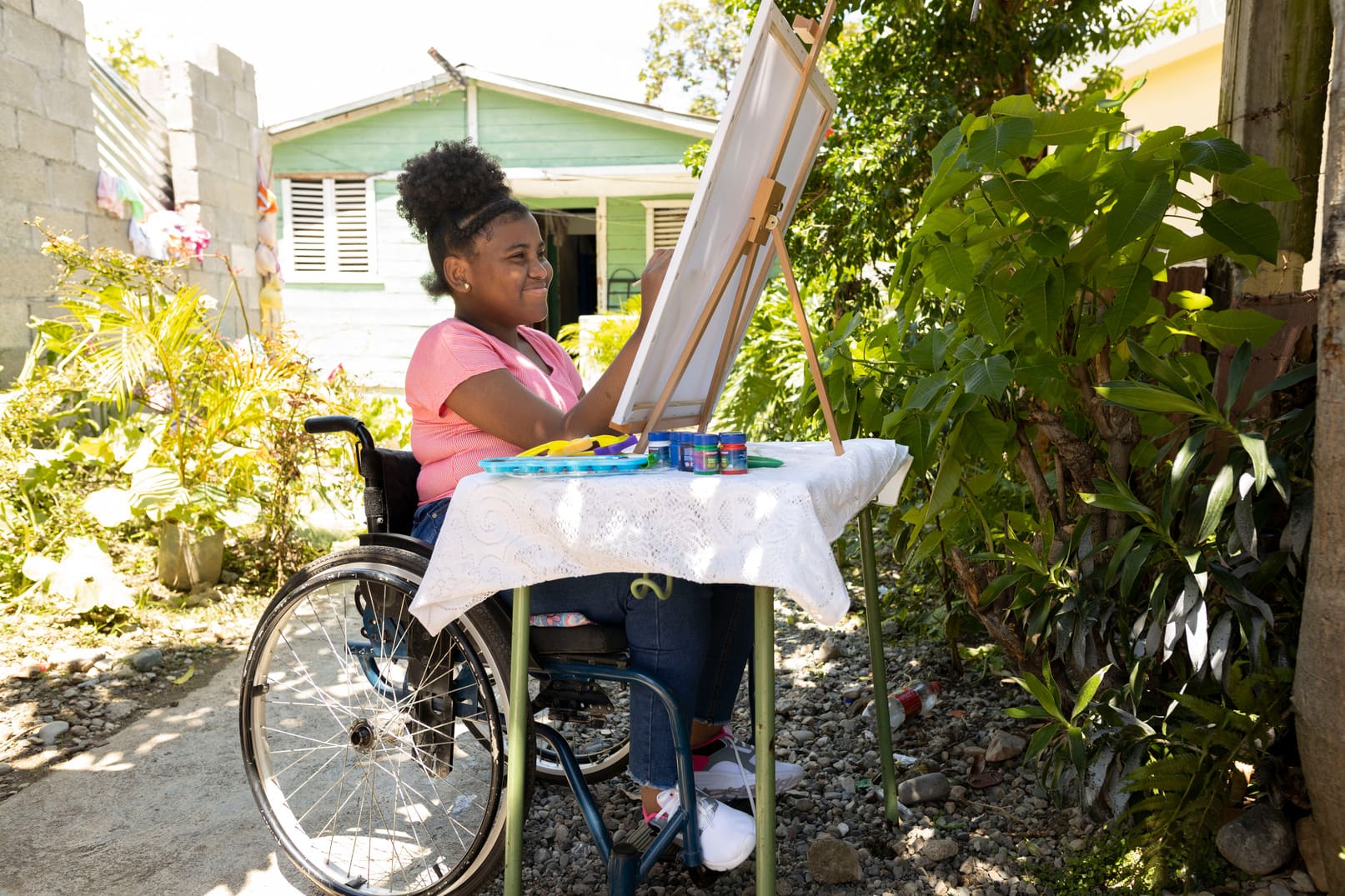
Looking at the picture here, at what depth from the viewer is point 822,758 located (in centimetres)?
269

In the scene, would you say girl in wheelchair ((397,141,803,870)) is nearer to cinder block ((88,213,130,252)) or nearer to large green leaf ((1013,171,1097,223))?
large green leaf ((1013,171,1097,223))

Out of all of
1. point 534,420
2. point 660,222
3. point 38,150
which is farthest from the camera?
point 660,222

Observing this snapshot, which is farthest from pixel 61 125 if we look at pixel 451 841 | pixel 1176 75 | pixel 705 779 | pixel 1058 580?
pixel 1176 75

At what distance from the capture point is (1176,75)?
9.04 metres

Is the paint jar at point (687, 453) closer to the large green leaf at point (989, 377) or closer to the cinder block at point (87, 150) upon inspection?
the large green leaf at point (989, 377)

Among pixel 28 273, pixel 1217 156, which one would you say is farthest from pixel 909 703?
pixel 28 273

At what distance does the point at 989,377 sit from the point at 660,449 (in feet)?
1.95

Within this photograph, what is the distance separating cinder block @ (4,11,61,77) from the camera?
4.73 meters

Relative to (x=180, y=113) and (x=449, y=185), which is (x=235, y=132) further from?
(x=449, y=185)

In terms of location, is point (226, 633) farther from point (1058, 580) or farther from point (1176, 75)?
point (1176, 75)

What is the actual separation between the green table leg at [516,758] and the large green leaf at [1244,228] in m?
1.34

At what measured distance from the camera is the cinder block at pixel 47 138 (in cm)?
480

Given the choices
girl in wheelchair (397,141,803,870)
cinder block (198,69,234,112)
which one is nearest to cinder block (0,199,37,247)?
cinder block (198,69,234,112)

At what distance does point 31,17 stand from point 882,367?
4.79 metres
